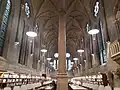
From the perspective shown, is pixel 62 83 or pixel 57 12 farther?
pixel 57 12

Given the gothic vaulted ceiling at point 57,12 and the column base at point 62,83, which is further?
the gothic vaulted ceiling at point 57,12

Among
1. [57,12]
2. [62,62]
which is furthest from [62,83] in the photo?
[57,12]

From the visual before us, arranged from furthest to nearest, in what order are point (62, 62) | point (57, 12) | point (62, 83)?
A: point (57, 12) → point (62, 62) → point (62, 83)

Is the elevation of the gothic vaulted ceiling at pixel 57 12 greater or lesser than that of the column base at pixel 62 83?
greater

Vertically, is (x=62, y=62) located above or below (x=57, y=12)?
below

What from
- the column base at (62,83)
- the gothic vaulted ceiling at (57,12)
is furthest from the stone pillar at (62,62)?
the gothic vaulted ceiling at (57,12)

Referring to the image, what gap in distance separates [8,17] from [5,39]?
1.74 metres

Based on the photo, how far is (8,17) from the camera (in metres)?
9.17

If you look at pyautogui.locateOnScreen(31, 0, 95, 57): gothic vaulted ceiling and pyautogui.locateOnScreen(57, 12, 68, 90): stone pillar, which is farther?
pyautogui.locateOnScreen(31, 0, 95, 57): gothic vaulted ceiling

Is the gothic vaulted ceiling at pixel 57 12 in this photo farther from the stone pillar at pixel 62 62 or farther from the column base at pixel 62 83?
the column base at pixel 62 83

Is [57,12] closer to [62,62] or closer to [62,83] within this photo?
[62,62]

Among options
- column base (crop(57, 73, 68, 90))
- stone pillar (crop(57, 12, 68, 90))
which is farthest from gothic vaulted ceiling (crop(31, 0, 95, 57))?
column base (crop(57, 73, 68, 90))

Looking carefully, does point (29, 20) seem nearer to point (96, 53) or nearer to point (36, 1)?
point (36, 1)

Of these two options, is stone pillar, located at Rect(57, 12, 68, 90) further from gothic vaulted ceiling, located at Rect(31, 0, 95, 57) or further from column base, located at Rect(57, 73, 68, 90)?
gothic vaulted ceiling, located at Rect(31, 0, 95, 57)
